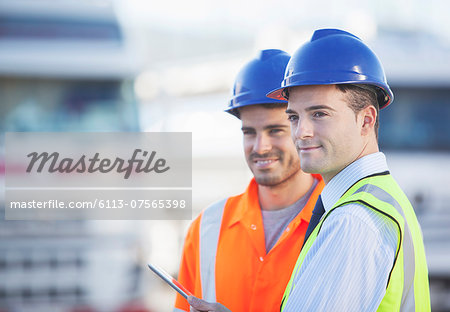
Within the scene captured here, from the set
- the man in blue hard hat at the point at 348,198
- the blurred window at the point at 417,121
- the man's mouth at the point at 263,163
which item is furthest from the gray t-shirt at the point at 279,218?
the blurred window at the point at 417,121

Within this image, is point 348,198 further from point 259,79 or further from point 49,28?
point 49,28

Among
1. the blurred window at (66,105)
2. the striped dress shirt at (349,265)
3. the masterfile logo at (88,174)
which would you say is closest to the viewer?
the striped dress shirt at (349,265)

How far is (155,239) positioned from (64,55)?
2.50 m

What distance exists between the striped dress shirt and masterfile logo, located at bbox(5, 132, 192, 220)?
4.06 m

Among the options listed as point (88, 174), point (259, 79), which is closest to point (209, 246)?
point (259, 79)

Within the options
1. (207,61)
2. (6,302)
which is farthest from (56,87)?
(207,61)

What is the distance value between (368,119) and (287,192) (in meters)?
0.68

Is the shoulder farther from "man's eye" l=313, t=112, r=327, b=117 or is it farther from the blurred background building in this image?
the blurred background building

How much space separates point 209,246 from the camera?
2131mm

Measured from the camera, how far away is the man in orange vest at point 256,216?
6.48 feet

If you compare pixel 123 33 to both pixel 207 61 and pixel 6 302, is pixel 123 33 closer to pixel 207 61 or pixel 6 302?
pixel 6 302

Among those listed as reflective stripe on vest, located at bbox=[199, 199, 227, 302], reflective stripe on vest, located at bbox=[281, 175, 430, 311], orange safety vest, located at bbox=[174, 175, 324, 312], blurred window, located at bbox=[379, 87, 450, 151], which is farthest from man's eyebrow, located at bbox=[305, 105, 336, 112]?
blurred window, located at bbox=[379, 87, 450, 151]

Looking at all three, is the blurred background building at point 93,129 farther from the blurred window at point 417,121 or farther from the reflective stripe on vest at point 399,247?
the reflective stripe on vest at point 399,247

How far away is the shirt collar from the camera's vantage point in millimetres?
1501
